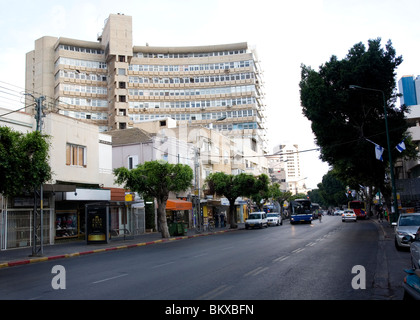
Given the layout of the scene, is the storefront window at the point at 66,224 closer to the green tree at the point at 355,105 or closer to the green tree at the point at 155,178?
the green tree at the point at 155,178

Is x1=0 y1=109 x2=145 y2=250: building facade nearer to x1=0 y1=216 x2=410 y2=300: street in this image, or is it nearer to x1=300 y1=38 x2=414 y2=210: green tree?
x1=0 y1=216 x2=410 y2=300: street

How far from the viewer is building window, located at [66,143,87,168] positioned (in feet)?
91.6

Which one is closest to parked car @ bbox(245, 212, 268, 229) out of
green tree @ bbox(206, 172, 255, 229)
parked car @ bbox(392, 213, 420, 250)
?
green tree @ bbox(206, 172, 255, 229)

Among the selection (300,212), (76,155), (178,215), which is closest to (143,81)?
(178,215)

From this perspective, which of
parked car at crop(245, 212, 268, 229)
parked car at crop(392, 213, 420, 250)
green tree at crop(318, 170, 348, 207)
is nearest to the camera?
parked car at crop(392, 213, 420, 250)

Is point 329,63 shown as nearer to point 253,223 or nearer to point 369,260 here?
point 253,223

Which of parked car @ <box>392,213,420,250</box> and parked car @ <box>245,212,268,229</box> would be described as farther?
parked car @ <box>245,212,268,229</box>

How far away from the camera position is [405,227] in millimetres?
15938

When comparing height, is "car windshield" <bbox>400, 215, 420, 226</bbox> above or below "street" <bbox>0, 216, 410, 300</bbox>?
above

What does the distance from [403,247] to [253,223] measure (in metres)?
26.4

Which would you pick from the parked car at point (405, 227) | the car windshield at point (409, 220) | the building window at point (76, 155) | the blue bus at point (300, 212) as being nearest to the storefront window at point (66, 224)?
the building window at point (76, 155)

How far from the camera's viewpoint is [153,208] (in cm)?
3828

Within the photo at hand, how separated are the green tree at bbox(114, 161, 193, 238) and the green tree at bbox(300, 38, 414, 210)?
480 inches

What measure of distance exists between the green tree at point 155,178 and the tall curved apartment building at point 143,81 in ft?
156
